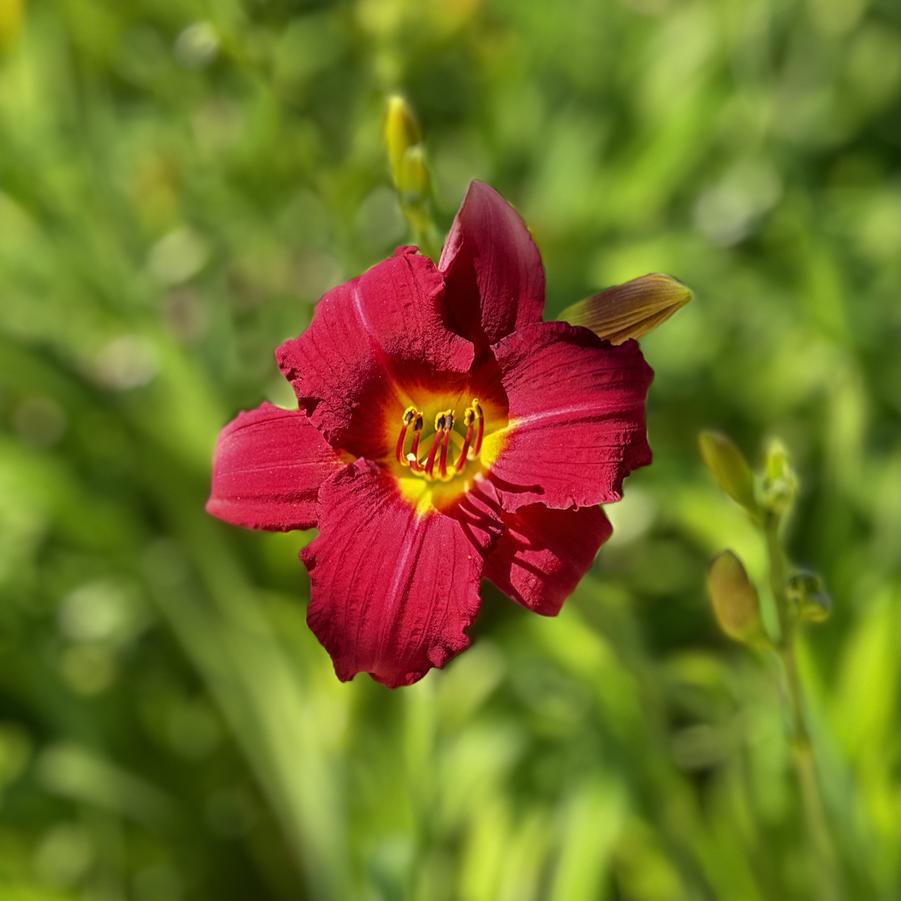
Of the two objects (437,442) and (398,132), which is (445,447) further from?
(398,132)

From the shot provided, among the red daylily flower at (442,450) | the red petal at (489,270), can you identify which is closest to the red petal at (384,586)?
the red daylily flower at (442,450)

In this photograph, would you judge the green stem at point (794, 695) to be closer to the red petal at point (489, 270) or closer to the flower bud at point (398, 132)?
the red petal at point (489, 270)

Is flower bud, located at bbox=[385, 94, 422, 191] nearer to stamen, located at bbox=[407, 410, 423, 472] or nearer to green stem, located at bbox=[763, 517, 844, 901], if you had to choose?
stamen, located at bbox=[407, 410, 423, 472]

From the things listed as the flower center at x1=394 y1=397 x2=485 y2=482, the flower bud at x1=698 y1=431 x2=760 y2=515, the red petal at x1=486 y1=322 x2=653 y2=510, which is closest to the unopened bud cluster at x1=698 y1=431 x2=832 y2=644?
the flower bud at x1=698 y1=431 x2=760 y2=515

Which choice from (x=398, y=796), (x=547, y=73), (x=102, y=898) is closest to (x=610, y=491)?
(x=398, y=796)

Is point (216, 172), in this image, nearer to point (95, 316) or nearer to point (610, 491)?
point (95, 316)
